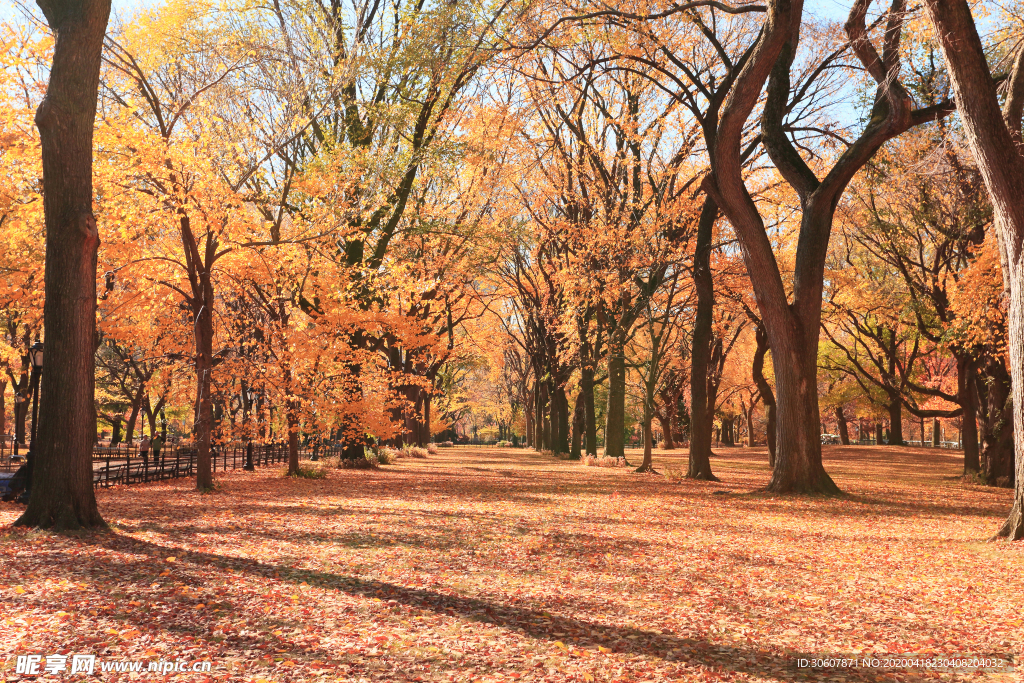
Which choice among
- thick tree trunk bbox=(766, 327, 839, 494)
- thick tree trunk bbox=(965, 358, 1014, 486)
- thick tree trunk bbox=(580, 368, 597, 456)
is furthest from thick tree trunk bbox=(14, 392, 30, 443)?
thick tree trunk bbox=(965, 358, 1014, 486)

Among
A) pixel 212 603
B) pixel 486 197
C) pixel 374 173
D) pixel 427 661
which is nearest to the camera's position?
pixel 427 661

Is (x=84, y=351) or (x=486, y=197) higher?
(x=486, y=197)

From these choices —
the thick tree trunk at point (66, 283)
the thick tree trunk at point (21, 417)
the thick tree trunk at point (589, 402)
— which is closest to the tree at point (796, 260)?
the thick tree trunk at point (66, 283)

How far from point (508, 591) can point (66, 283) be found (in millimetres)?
6371

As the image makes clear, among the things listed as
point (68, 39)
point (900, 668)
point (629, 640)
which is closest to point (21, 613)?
point (629, 640)

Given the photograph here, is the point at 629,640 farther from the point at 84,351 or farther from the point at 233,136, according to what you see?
the point at 233,136

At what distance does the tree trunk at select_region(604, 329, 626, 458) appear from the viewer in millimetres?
21812

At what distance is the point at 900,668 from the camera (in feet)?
15.0

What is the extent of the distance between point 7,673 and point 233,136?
12671 millimetres

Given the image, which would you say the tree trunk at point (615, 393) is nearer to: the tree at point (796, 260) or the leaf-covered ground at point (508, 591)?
the tree at point (796, 260)

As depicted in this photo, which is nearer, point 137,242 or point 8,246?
point 137,242

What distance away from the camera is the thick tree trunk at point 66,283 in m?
8.35

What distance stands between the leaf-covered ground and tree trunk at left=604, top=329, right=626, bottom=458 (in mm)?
9912

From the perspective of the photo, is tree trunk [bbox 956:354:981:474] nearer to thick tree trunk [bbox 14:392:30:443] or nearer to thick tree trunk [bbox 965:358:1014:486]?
thick tree trunk [bbox 965:358:1014:486]
